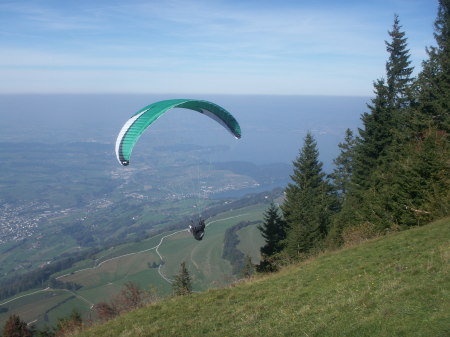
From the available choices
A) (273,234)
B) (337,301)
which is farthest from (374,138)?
(337,301)

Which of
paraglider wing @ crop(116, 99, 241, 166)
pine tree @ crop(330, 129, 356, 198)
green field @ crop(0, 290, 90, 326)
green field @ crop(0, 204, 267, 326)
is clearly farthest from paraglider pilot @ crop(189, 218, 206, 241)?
green field @ crop(0, 290, 90, 326)

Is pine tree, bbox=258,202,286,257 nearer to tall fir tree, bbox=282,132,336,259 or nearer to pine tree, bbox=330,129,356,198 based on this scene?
tall fir tree, bbox=282,132,336,259

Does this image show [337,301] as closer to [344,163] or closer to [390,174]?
[390,174]

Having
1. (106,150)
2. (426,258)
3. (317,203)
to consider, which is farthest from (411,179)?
(106,150)

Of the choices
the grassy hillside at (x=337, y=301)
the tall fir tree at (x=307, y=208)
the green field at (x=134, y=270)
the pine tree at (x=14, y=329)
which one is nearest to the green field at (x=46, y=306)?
the green field at (x=134, y=270)

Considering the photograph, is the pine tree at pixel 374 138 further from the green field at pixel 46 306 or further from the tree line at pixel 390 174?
the green field at pixel 46 306

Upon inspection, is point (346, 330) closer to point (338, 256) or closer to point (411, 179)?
point (338, 256)
